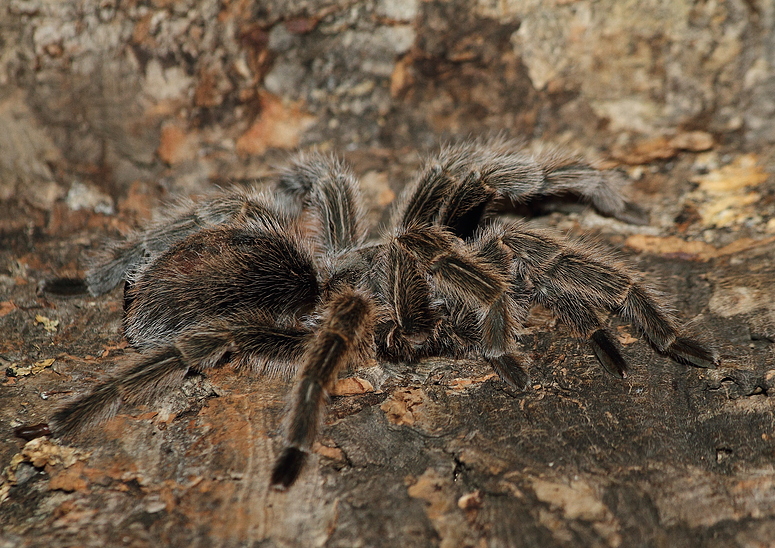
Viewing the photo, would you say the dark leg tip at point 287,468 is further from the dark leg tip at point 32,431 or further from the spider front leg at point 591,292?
the spider front leg at point 591,292

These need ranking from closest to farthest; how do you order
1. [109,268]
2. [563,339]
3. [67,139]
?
[563,339]
[109,268]
[67,139]

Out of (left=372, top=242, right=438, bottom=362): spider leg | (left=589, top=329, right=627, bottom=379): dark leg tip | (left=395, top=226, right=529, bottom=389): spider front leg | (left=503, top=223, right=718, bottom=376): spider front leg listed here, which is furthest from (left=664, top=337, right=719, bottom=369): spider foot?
(left=372, top=242, right=438, bottom=362): spider leg

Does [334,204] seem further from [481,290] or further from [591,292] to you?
[591,292]

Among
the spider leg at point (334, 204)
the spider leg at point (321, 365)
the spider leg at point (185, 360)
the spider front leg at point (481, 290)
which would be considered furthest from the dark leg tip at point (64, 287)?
the spider front leg at point (481, 290)

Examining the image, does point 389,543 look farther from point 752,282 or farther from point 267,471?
point 752,282

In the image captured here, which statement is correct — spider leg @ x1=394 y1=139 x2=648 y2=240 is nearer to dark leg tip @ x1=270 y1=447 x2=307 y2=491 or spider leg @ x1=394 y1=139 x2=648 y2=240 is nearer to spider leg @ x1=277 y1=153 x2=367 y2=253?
spider leg @ x1=277 y1=153 x2=367 y2=253

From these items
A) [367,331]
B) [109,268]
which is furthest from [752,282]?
[109,268]

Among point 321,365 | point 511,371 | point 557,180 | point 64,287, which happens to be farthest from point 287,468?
point 557,180
